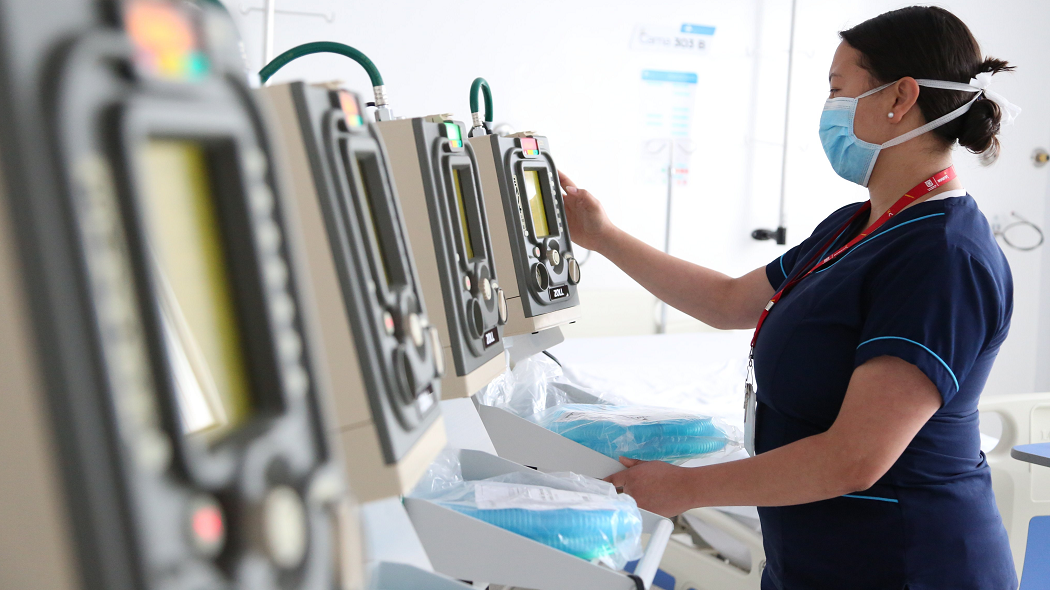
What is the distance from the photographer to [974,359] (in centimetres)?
107

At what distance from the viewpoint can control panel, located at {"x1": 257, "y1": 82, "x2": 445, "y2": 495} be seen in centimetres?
58

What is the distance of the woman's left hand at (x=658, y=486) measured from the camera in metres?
1.20

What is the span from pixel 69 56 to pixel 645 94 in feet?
11.6

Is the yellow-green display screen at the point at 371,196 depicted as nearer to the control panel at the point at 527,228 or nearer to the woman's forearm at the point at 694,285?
the control panel at the point at 527,228

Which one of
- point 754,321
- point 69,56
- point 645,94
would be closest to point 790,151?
point 645,94

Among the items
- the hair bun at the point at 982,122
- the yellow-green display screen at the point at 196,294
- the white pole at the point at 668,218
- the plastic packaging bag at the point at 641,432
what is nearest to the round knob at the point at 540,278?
the plastic packaging bag at the point at 641,432

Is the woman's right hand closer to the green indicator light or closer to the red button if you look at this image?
the green indicator light

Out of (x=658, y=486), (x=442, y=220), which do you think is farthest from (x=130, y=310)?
(x=658, y=486)

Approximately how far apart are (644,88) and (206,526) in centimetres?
356

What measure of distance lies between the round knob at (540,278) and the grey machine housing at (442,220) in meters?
0.28

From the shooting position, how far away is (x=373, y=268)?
619 mm

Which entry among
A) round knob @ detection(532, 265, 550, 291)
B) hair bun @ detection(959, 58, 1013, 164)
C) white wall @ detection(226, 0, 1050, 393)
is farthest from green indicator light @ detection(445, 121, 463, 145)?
white wall @ detection(226, 0, 1050, 393)

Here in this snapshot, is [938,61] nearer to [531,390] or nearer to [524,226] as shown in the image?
[524,226]

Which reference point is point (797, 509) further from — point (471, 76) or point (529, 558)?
point (471, 76)
